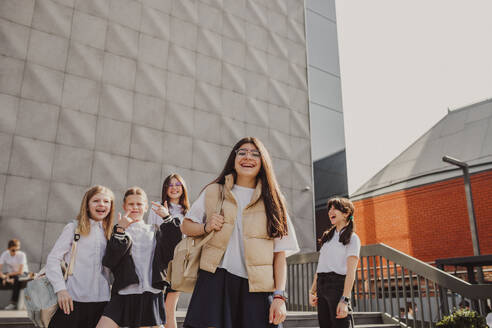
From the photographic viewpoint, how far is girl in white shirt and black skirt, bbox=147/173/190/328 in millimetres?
3822

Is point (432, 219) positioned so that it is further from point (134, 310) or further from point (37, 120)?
point (134, 310)

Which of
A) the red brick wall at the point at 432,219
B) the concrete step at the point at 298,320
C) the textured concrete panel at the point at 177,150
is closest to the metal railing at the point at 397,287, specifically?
the concrete step at the point at 298,320

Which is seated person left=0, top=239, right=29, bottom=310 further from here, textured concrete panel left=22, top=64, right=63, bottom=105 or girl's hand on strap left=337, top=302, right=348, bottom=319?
girl's hand on strap left=337, top=302, right=348, bottom=319

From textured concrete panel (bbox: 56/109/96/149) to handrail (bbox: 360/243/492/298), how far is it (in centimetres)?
649

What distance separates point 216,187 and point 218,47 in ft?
34.3

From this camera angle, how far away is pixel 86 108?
10086 millimetres

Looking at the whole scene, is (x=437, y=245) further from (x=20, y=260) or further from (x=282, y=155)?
(x=20, y=260)

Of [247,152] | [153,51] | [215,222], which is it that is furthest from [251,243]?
[153,51]

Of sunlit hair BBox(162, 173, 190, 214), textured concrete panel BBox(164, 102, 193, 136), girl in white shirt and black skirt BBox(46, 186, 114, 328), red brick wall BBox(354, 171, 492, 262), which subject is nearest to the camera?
girl in white shirt and black skirt BBox(46, 186, 114, 328)

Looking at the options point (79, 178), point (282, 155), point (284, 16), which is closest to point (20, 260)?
point (79, 178)

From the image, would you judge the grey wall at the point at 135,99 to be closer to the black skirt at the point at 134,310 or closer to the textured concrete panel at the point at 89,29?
the textured concrete panel at the point at 89,29

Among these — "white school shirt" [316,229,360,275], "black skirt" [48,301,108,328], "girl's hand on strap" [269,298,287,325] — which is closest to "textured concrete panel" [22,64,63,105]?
"black skirt" [48,301,108,328]

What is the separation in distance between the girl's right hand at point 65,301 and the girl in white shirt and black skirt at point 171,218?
31.5 inches

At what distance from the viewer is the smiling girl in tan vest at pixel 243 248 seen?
249 centimetres
